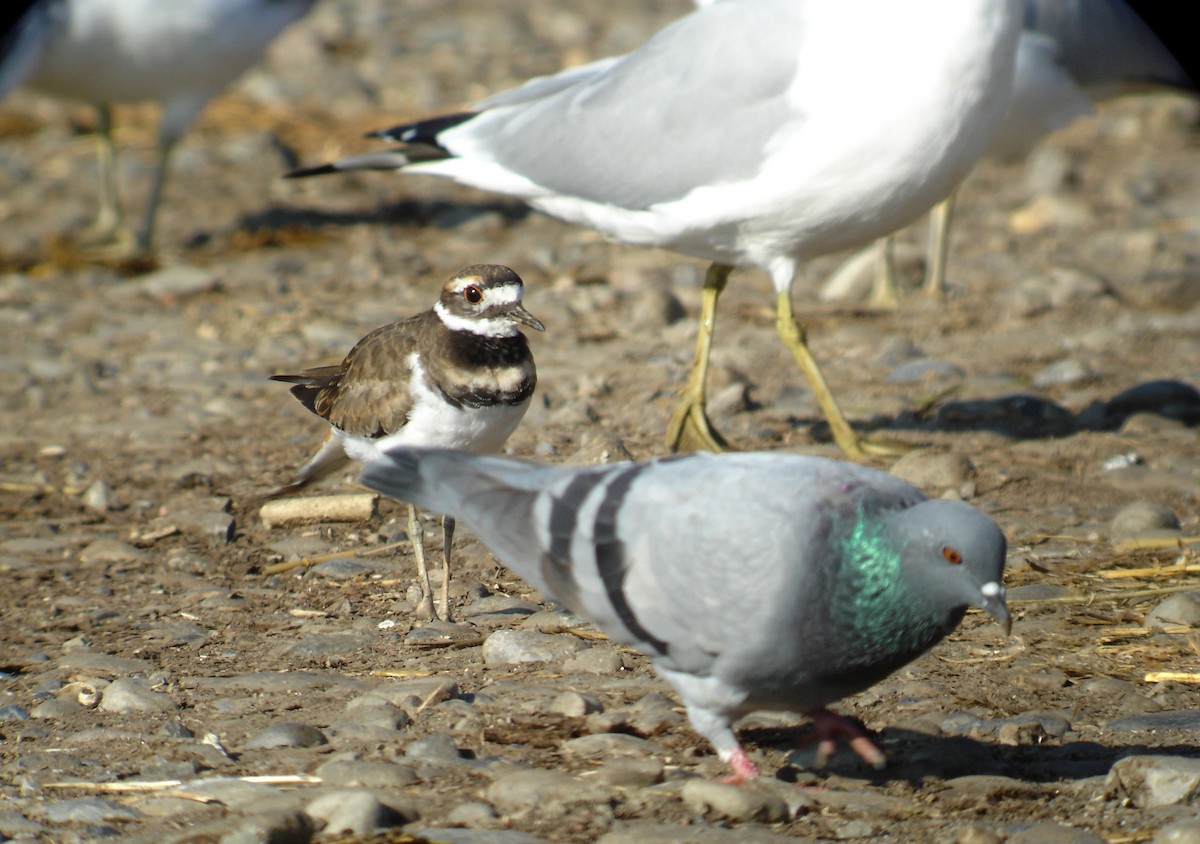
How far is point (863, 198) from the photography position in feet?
17.7

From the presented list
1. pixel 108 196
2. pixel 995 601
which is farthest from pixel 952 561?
pixel 108 196

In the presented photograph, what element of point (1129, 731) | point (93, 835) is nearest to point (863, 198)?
point (1129, 731)

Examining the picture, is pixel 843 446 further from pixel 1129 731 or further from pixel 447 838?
pixel 447 838

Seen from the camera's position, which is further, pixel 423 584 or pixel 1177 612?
pixel 423 584

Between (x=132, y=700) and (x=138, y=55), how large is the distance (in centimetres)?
573

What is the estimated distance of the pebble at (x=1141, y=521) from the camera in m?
5.18

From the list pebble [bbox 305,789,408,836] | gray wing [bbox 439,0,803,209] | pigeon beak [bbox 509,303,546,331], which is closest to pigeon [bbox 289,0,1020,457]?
gray wing [bbox 439,0,803,209]

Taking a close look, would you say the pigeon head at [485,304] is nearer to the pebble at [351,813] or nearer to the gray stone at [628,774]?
the gray stone at [628,774]

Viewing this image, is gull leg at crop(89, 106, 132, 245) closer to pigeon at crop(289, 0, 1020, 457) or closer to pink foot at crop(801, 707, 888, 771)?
pigeon at crop(289, 0, 1020, 457)

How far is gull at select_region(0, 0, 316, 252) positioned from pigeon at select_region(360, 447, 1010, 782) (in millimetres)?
5962

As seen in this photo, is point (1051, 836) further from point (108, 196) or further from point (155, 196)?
point (108, 196)

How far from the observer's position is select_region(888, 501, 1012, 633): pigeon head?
10.8 feet

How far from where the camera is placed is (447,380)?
440 centimetres

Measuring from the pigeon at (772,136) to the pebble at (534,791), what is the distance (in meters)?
2.49
